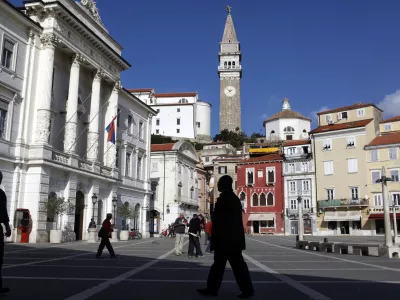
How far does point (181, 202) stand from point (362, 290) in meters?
50.8

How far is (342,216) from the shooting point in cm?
5547

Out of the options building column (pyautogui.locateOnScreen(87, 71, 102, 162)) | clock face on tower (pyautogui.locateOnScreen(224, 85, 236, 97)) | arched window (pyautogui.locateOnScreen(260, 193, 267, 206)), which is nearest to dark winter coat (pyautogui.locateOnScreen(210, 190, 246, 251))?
building column (pyautogui.locateOnScreen(87, 71, 102, 162))

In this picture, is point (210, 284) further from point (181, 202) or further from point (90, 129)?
point (181, 202)

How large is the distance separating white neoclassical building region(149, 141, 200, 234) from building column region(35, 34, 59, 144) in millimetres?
30022

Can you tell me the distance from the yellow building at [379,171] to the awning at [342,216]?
1.67 meters

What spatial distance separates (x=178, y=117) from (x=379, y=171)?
73604 millimetres

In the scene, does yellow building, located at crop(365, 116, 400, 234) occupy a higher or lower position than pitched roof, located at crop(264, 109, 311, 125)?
lower

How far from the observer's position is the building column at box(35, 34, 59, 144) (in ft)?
88.2

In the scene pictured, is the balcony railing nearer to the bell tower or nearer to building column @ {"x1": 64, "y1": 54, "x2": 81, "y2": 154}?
building column @ {"x1": 64, "y1": 54, "x2": 81, "y2": 154}

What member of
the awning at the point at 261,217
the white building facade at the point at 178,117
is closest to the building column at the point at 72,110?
the awning at the point at 261,217

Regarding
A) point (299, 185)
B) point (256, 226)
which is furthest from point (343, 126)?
point (256, 226)

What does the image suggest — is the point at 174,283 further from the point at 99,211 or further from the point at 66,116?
the point at 99,211

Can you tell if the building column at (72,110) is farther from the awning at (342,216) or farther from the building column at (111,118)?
the awning at (342,216)

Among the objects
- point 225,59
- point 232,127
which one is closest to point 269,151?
point 232,127
